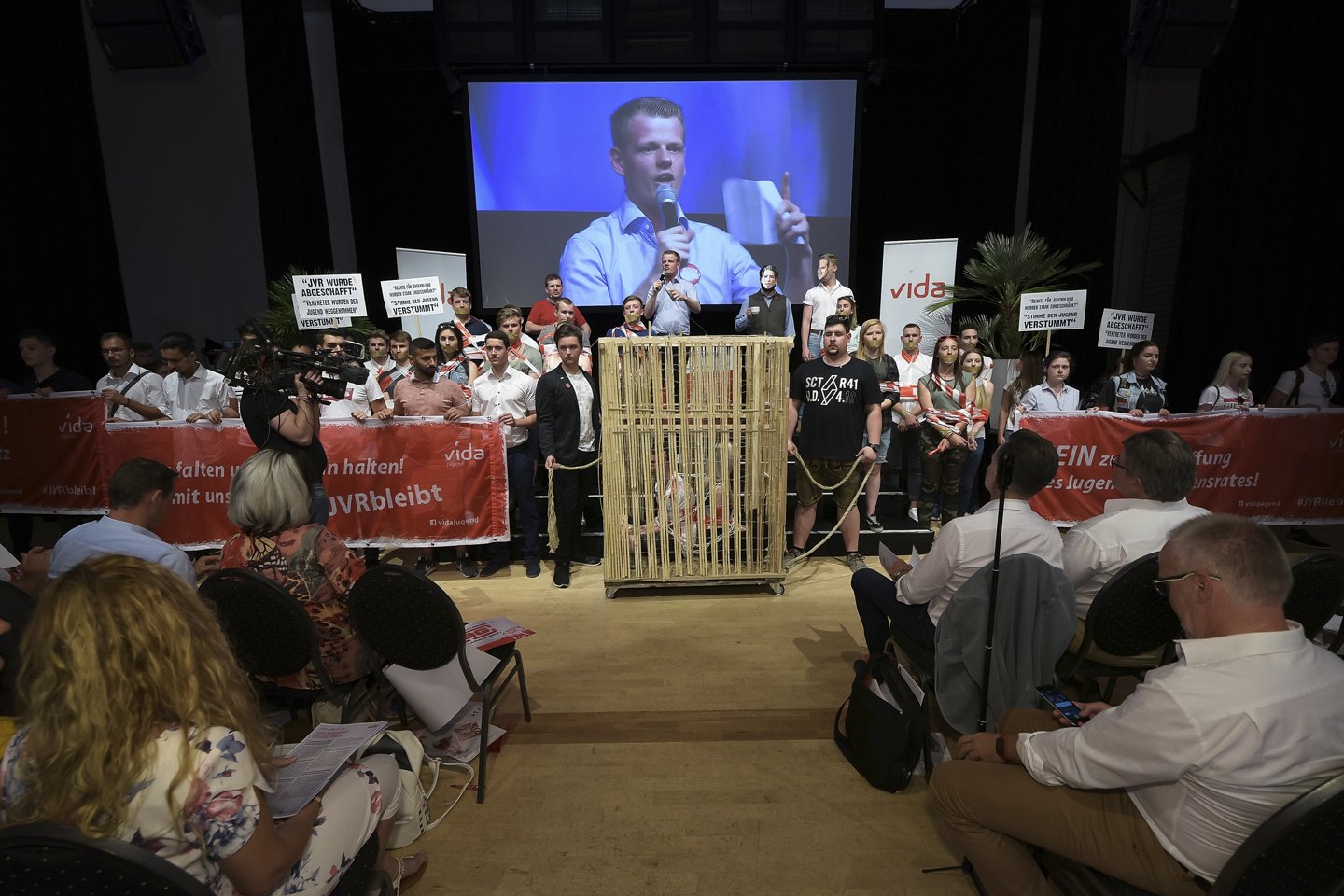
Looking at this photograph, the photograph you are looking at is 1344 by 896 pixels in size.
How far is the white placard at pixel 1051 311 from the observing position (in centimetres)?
569

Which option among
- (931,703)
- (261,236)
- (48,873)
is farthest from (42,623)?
(261,236)

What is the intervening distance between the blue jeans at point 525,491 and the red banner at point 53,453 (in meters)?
3.14

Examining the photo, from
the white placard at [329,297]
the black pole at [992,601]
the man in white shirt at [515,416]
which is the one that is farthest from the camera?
the white placard at [329,297]

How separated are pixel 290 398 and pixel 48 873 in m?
2.89

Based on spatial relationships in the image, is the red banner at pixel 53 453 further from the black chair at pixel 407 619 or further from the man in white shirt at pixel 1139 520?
the man in white shirt at pixel 1139 520

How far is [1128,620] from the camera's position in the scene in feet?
8.20

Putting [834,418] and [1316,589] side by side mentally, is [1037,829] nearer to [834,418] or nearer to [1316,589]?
[1316,589]

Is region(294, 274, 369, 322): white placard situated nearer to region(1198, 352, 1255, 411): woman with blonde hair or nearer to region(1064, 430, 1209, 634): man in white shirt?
region(1064, 430, 1209, 634): man in white shirt

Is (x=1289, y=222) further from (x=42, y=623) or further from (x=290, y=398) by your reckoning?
(x=42, y=623)

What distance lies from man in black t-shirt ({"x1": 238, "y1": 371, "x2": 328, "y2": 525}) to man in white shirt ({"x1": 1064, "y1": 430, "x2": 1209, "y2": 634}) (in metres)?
3.67

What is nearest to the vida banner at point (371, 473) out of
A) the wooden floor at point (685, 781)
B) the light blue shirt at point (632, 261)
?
the wooden floor at point (685, 781)

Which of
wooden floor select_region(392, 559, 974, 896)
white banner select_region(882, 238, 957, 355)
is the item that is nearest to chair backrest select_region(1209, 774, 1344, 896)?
wooden floor select_region(392, 559, 974, 896)

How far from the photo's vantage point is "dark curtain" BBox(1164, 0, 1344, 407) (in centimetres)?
742

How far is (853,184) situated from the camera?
335 inches
